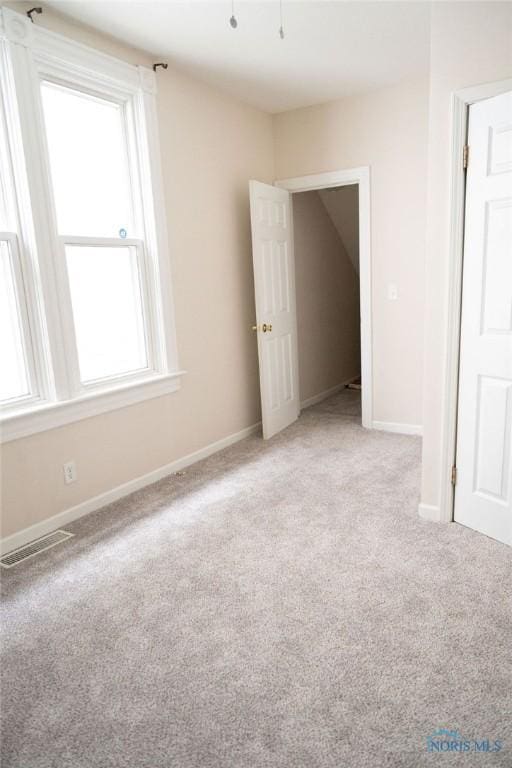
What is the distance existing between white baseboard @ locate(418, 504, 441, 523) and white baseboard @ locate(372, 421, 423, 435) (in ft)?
5.10

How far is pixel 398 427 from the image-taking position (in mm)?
4379

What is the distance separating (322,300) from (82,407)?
3.30 metres

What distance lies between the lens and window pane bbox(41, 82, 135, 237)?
2840 mm

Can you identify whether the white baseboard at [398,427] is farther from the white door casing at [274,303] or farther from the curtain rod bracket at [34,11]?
the curtain rod bracket at [34,11]

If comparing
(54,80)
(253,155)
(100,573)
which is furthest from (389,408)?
(54,80)

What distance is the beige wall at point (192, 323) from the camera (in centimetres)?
282

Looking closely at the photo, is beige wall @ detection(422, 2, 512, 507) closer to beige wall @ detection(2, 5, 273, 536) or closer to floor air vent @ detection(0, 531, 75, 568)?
beige wall @ detection(2, 5, 273, 536)

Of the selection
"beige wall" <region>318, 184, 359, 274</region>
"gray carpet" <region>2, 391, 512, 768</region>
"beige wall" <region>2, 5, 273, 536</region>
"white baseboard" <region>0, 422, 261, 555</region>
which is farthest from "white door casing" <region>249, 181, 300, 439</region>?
"gray carpet" <region>2, 391, 512, 768</region>

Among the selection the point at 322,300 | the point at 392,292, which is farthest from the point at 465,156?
the point at 322,300

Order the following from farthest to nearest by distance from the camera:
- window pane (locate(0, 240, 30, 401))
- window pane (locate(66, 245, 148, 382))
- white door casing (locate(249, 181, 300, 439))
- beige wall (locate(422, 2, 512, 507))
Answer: white door casing (locate(249, 181, 300, 439))
window pane (locate(66, 245, 148, 382))
window pane (locate(0, 240, 30, 401))
beige wall (locate(422, 2, 512, 507))

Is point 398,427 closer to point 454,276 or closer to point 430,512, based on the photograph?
point 430,512

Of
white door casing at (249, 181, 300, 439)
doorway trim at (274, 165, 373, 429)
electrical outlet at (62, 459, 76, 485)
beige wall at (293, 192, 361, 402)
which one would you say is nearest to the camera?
electrical outlet at (62, 459, 76, 485)

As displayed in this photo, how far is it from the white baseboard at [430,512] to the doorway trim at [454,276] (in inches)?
0.6

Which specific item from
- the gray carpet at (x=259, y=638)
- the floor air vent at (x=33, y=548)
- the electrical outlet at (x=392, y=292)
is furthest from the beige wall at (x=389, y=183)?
the floor air vent at (x=33, y=548)
